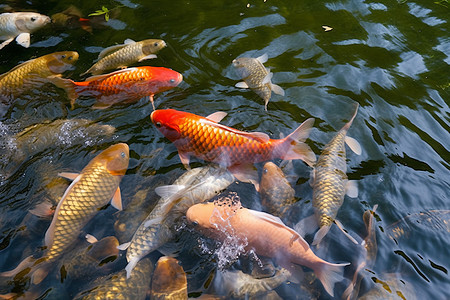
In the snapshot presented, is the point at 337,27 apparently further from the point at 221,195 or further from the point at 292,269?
the point at 292,269

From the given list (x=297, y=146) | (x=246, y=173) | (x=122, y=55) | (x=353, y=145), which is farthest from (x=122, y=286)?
(x=122, y=55)

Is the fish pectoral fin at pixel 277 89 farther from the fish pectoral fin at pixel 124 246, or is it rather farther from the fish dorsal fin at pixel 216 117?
the fish pectoral fin at pixel 124 246

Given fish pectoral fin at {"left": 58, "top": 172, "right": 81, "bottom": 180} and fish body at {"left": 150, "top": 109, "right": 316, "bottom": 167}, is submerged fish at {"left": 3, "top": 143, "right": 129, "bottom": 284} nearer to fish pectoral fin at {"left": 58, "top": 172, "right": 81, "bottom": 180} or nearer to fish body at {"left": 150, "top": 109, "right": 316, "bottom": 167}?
fish pectoral fin at {"left": 58, "top": 172, "right": 81, "bottom": 180}

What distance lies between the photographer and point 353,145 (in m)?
4.12

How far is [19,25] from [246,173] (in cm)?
453

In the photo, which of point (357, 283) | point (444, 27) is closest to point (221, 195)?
point (357, 283)

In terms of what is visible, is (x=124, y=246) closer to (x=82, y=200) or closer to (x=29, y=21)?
(x=82, y=200)

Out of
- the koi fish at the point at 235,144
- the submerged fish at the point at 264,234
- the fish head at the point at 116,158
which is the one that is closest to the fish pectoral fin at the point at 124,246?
the submerged fish at the point at 264,234

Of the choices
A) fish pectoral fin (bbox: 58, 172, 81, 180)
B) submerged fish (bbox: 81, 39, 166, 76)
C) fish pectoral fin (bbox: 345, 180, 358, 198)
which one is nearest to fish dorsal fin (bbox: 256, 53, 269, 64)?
submerged fish (bbox: 81, 39, 166, 76)

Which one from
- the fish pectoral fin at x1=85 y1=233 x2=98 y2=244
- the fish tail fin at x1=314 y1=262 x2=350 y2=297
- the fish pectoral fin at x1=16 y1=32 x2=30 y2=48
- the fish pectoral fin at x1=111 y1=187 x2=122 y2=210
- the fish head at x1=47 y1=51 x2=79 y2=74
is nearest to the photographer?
the fish tail fin at x1=314 y1=262 x2=350 y2=297

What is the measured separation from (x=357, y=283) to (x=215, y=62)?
361 cm

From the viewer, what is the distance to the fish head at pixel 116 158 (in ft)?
12.8

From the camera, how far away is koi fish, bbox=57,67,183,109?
4.52 meters

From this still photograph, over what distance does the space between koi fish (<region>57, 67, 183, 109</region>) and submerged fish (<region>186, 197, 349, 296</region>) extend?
179 centimetres
